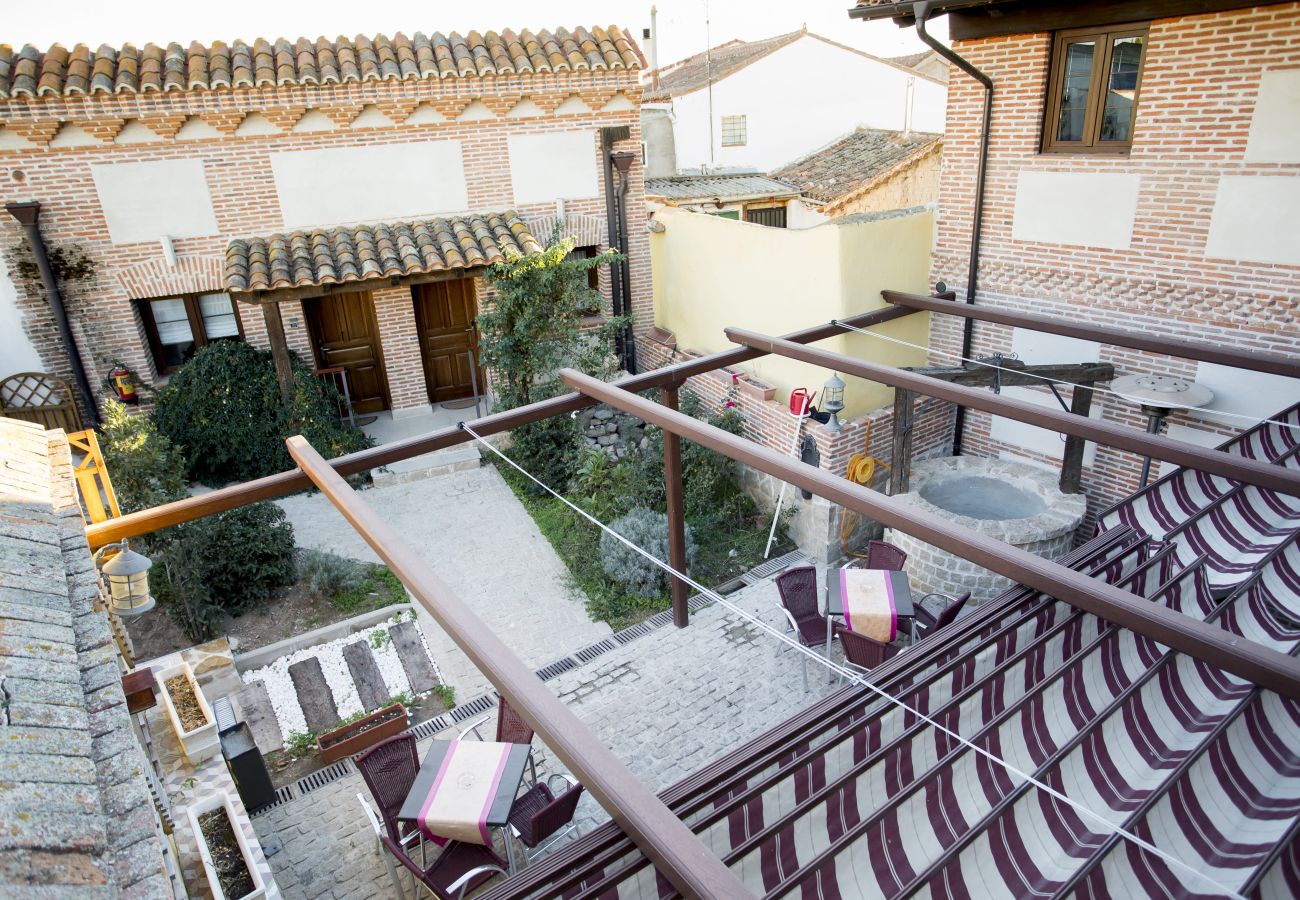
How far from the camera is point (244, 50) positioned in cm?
1055

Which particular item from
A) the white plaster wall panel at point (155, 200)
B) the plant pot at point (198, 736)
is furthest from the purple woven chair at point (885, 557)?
the white plaster wall panel at point (155, 200)

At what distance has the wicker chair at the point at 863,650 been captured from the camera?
6.08m

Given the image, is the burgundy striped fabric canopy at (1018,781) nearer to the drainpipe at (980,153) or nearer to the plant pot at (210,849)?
the plant pot at (210,849)

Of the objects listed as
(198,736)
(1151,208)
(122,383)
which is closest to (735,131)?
(1151,208)

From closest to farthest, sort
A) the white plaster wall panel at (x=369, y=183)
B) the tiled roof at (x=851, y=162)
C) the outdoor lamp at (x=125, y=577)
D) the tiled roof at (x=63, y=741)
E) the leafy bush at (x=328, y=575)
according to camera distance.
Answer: the tiled roof at (x=63, y=741) → the outdoor lamp at (x=125, y=577) → the leafy bush at (x=328, y=575) → the white plaster wall panel at (x=369, y=183) → the tiled roof at (x=851, y=162)

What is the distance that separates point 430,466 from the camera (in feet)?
36.6

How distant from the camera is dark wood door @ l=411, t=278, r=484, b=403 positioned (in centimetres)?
1227

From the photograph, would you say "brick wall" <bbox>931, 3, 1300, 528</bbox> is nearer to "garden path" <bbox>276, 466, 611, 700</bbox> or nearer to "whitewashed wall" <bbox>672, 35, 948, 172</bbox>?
"garden path" <bbox>276, 466, 611, 700</bbox>

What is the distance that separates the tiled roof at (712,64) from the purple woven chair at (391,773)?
68.9ft

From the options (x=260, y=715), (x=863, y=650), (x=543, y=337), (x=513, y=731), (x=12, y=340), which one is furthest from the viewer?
(x=543, y=337)

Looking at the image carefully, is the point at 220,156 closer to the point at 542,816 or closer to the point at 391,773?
the point at 391,773

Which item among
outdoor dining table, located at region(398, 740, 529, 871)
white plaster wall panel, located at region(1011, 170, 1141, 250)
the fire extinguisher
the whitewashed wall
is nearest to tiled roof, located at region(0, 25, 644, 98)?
the fire extinguisher

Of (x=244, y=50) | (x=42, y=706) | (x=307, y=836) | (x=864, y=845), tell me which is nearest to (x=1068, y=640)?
(x=864, y=845)

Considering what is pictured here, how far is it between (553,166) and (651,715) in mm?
8494
